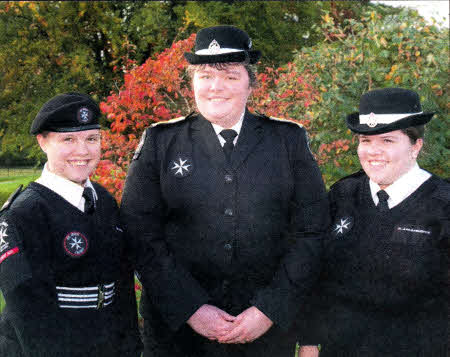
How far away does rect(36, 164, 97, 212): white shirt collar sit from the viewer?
2.71 meters

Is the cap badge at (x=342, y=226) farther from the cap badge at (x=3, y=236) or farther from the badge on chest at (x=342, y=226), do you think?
the cap badge at (x=3, y=236)

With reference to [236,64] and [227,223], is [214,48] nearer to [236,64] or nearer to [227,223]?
[236,64]

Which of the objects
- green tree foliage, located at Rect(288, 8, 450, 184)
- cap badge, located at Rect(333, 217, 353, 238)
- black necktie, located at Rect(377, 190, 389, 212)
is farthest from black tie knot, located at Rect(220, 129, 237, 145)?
green tree foliage, located at Rect(288, 8, 450, 184)

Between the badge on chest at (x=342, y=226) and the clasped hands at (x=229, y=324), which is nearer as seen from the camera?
the clasped hands at (x=229, y=324)

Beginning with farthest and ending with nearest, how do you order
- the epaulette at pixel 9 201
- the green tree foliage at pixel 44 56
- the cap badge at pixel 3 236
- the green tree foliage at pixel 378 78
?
the green tree foliage at pixel 44 56 → the green tree foliage at pixel 378 78 → the epaulette at pixel 9 201 → the cap badge at pixel 3 236

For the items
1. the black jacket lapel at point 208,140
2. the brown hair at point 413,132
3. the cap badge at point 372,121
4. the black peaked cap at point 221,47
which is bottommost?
the black jacket lapel at point 208,140

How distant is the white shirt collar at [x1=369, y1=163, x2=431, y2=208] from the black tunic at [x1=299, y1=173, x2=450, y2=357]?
0.10ft

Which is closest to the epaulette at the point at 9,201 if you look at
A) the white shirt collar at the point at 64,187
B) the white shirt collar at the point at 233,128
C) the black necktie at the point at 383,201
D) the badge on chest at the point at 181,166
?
the white shirt collar at the point at 64,187

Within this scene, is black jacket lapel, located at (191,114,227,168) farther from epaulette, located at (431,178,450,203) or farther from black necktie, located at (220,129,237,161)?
epaulette, located at (431,178,450,203)

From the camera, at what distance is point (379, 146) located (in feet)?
9.23

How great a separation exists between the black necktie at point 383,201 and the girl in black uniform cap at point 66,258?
149 centimetres

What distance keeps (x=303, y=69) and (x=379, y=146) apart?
201 inches

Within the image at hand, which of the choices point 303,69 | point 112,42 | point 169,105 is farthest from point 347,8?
point 169,105

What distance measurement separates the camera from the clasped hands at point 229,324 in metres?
2.84
